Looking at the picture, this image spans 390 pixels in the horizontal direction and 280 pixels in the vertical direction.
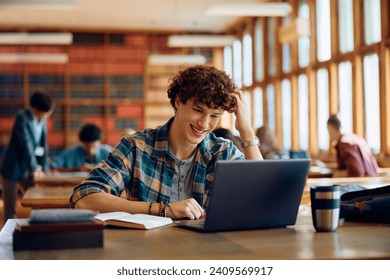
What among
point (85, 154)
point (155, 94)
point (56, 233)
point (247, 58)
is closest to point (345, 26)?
point (85, 154)

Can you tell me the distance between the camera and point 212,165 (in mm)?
2371

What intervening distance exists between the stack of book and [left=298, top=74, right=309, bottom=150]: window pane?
321 inches

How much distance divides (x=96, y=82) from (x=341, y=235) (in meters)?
11.8

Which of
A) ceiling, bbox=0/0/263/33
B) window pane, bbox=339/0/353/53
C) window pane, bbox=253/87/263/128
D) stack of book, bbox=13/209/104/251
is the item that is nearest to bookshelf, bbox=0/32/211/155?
ceiling, bbox=0/0/263/33

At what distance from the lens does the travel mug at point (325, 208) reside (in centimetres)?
179

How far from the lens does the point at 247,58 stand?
12.5 metres

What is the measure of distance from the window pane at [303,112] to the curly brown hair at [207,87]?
24.1 ft

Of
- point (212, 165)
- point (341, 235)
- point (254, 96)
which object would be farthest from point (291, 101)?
point (341, 235)

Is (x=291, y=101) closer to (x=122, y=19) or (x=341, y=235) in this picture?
(x=122, y=19)

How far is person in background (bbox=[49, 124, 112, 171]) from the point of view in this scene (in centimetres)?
601

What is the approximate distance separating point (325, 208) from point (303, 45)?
26.6 feet

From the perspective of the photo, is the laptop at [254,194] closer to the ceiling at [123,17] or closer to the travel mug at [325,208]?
the travel mug at [325,208]

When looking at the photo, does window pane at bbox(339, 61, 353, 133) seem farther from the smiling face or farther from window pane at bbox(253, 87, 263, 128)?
the smiling face

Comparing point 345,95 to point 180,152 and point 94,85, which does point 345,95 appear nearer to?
point 180,152
